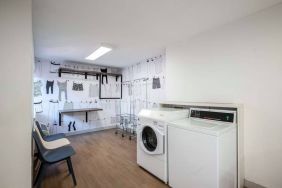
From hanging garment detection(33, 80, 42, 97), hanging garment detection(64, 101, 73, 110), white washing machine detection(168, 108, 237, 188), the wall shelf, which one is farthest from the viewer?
hanging garment detection(64, 101, 73, 110)

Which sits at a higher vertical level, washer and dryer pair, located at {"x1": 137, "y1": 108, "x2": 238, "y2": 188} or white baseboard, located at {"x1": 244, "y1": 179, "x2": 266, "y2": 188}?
washer and dryer pair, located at {"x1": 137, "y1": 108, "x2": 238, "y2": 188}

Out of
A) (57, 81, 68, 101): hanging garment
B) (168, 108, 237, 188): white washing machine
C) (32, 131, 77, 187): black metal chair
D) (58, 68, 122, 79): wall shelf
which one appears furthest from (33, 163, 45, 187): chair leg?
(58, 68, 122, 79): wall shelf

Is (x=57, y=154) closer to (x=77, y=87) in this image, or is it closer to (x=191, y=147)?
(x=191, y=147)

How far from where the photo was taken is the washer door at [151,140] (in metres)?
2.16

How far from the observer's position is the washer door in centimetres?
216

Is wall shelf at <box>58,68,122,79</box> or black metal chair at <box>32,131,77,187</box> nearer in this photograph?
black metal chair at <box>32,131,77,187</box>

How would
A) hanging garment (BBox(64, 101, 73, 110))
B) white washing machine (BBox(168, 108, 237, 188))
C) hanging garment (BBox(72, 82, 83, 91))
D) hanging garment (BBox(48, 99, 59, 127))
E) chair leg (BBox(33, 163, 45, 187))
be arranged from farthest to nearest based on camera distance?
hanging garment (BBox(72, 82, 83, 91))
hanging garment (BBox(64, 101, 73, 110))
hanging garment (BBox(48, 99, 59, 127))
chair leg (BBox(33, 163, 45, 187))
white washing machine (BBox(168, 108, 237, 188))

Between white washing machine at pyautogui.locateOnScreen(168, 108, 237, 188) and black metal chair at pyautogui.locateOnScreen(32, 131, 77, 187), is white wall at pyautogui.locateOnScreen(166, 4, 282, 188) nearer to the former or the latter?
white washing machine at pyautogui.locateOnScreen(168, 108, 237, 188)

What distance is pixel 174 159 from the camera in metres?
2.00

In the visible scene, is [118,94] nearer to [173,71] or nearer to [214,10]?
[173,71]

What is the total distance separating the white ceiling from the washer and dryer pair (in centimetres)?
138

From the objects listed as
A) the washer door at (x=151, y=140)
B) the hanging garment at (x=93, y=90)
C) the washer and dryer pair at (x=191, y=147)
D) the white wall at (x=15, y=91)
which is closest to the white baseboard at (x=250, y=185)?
the washer and dryer pair at (x=191, y=147)

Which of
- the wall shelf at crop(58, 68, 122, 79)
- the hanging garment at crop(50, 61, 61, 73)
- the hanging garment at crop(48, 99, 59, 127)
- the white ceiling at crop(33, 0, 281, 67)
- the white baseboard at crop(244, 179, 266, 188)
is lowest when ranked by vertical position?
the white baseboard at crop(244, 179, 266, 188)

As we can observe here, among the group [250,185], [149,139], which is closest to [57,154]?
[149,139]
